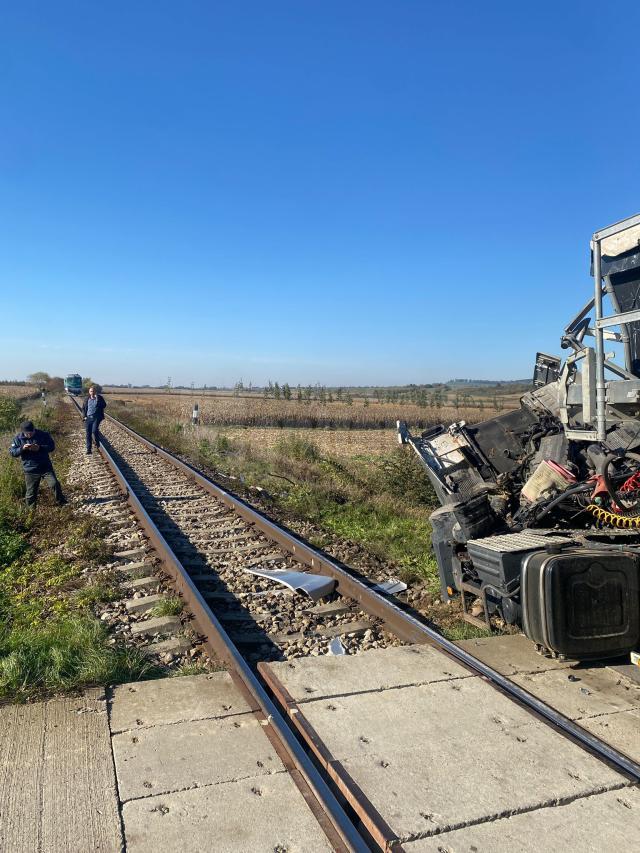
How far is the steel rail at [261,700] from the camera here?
120 inches

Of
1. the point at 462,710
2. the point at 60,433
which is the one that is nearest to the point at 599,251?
the point at 462,710

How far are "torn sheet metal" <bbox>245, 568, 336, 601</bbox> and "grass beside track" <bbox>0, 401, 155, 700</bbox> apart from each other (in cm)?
160

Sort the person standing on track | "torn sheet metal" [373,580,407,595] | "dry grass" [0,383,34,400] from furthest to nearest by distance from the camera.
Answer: "dry grass" [0,383,34,400] → the person standing on track → "torn sheet metal" [373,580,407,595]

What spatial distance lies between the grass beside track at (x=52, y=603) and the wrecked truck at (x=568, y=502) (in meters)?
2.70

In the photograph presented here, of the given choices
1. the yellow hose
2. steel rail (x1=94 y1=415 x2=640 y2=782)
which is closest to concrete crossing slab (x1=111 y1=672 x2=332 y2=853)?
steel rail (x1=94 y1=415 x2=640 y2=782)

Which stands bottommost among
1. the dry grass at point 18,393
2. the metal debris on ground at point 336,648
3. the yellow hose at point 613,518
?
the metal debris on ground at point 336,648

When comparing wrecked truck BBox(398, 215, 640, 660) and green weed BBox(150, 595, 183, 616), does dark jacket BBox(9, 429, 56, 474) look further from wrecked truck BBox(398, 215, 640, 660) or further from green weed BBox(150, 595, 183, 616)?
wrecked truck BBox(398, 215, 640, 660)

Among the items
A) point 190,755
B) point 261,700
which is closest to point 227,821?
point 190,755

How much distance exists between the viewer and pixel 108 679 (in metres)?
4.76

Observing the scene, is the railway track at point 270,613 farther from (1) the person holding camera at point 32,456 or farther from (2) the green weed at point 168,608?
(1) the person holding camera at point 32,456

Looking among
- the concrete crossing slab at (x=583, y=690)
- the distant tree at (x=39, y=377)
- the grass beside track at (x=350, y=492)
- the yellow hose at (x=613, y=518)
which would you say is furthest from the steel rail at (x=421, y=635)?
the distant tree at (x=39, y=377)

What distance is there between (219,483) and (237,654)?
360 inches

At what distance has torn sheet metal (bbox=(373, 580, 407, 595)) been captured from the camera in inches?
276

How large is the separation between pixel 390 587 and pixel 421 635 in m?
1.72
